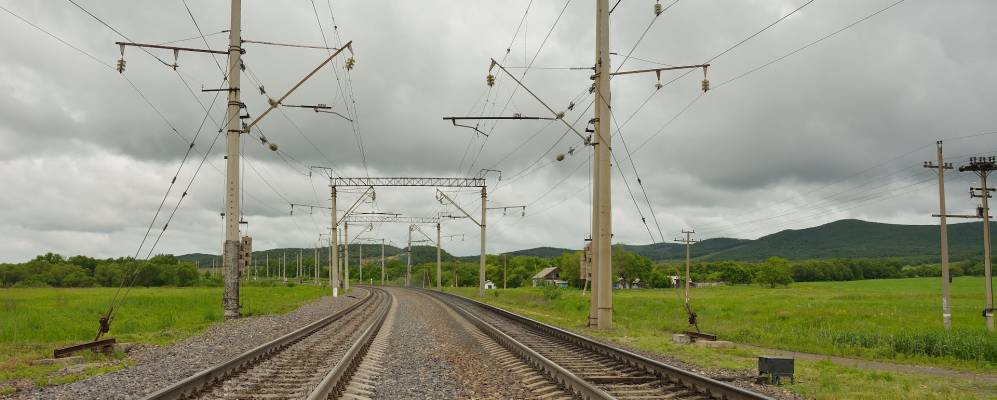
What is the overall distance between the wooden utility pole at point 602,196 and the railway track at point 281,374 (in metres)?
9.42

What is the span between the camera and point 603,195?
82.4ft

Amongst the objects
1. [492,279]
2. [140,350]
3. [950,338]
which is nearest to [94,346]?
[140,350]

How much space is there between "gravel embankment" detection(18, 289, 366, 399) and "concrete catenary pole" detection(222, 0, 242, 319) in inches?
95.7

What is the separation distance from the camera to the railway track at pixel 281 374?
9.99 m

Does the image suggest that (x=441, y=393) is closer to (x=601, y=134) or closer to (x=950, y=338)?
(x=601, y=134)

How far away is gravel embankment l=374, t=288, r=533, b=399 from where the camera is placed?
11227mm

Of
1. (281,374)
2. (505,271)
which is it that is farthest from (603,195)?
(505,271)

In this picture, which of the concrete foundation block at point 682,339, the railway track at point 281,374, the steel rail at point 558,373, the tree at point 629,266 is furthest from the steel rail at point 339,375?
the tree at point 629,266

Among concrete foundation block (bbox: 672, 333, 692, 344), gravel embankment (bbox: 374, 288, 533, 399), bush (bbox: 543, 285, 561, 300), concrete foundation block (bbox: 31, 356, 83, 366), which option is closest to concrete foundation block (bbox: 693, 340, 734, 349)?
concrete foundation block (bbox: 672, 333, 692, 344)

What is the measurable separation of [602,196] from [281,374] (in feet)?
49.3

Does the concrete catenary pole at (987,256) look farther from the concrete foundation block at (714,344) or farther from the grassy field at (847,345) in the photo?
the concrete foundation block at (714,344)

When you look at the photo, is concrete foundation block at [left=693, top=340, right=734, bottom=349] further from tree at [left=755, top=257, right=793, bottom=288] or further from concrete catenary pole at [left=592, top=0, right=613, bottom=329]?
tree at [left=755, top=257, right=793, bottom=288]

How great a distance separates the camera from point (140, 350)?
1672 cm

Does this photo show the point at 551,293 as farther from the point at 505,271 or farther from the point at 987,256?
the point at 505,271
